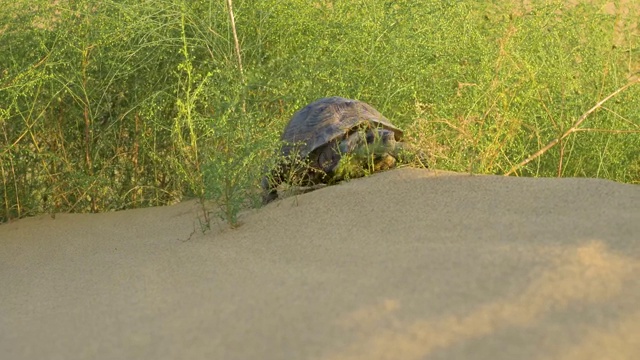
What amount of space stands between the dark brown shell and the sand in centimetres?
43

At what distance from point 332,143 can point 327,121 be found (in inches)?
5.8

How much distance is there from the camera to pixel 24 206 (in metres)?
5.18

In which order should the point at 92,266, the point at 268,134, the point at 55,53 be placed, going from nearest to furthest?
→ the point at 92,266 < the point at 268,134 < the point at 55,53

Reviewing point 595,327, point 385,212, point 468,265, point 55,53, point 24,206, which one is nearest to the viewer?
point 595,327

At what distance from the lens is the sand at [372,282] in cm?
236

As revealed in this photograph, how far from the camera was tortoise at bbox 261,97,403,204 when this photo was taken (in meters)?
4.19

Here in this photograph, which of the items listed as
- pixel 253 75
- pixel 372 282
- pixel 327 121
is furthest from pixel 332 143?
pixel 372 282

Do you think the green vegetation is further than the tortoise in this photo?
Yes

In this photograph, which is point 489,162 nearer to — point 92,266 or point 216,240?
point 216,240

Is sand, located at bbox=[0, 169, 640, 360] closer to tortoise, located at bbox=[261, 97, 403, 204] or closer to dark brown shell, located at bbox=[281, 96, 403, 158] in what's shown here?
tortoise, located at bbox=[261, 97, 403, 204]

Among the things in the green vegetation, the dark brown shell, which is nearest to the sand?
the dark brown shell

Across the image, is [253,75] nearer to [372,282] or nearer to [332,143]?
[332,143]

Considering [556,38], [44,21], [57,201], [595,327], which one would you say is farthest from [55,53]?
[595,327]

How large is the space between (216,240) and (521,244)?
1197mm
